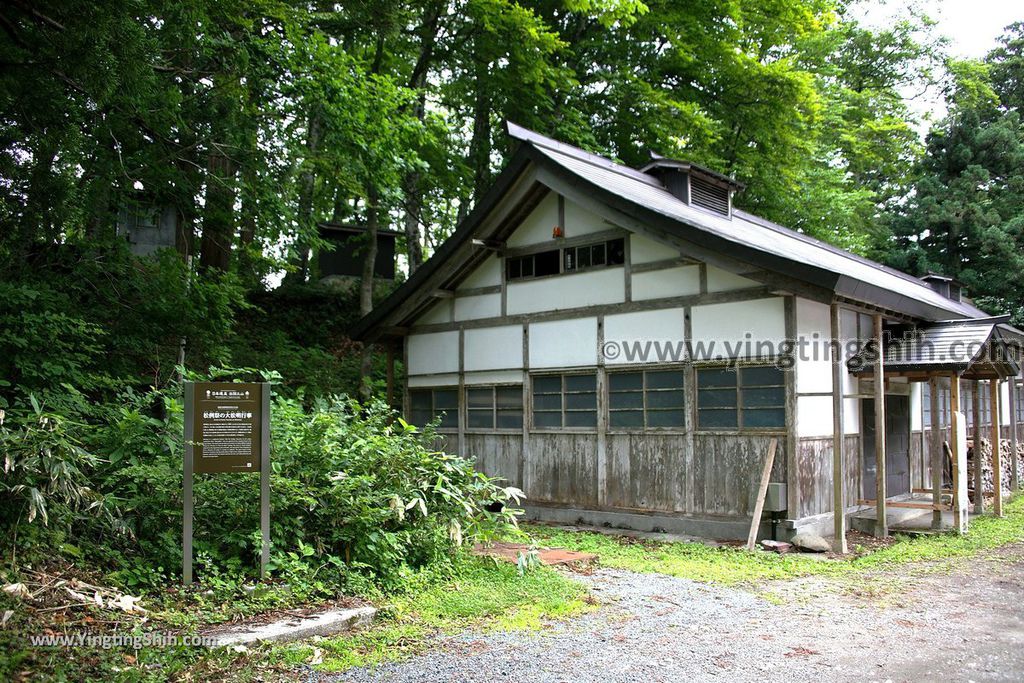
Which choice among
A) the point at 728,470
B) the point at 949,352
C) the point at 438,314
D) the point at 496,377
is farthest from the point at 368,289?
the point at 949,352

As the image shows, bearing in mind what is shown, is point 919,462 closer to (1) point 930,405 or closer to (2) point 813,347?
(1) point 930,405

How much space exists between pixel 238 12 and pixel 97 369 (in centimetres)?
494

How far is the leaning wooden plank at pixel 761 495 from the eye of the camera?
372 inches

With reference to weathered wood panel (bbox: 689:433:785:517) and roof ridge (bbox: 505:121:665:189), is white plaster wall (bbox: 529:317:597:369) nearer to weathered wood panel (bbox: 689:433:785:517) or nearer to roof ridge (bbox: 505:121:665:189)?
weathered wood panel (bbox: 689:433:785:517)

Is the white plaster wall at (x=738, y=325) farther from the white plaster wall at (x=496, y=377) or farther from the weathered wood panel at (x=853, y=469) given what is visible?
the white plaster wall at (x=496, y=377)

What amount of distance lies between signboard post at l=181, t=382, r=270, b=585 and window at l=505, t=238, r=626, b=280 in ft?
20.9

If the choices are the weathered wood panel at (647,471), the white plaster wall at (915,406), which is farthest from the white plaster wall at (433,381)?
the white plaster wall at (915,406)

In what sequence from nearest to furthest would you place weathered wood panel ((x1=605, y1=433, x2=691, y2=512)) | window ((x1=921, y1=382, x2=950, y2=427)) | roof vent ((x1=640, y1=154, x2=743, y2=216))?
weathered wood panel ((x1=605, y1=433, x2=691, y2=512)) < roof vent ((x1=640, y1=154, x2=743, y2=216)) < window ((x1=921, y1=382, x2=950, y2=427))

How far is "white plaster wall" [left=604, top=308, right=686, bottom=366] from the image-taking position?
35.1ft

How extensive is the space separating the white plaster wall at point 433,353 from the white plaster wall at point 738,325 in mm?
4539

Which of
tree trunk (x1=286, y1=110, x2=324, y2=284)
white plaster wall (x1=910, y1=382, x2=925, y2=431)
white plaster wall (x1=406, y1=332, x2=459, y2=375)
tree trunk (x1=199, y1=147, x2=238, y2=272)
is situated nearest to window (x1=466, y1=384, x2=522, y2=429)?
white plaster wall (x1=406, y1=332, x2=459, y2=375)

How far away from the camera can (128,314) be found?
32.0ft

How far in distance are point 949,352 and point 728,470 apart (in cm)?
353

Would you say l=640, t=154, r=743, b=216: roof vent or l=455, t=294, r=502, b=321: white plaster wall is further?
l=640, t=154, r=743, b=216: roof vent
